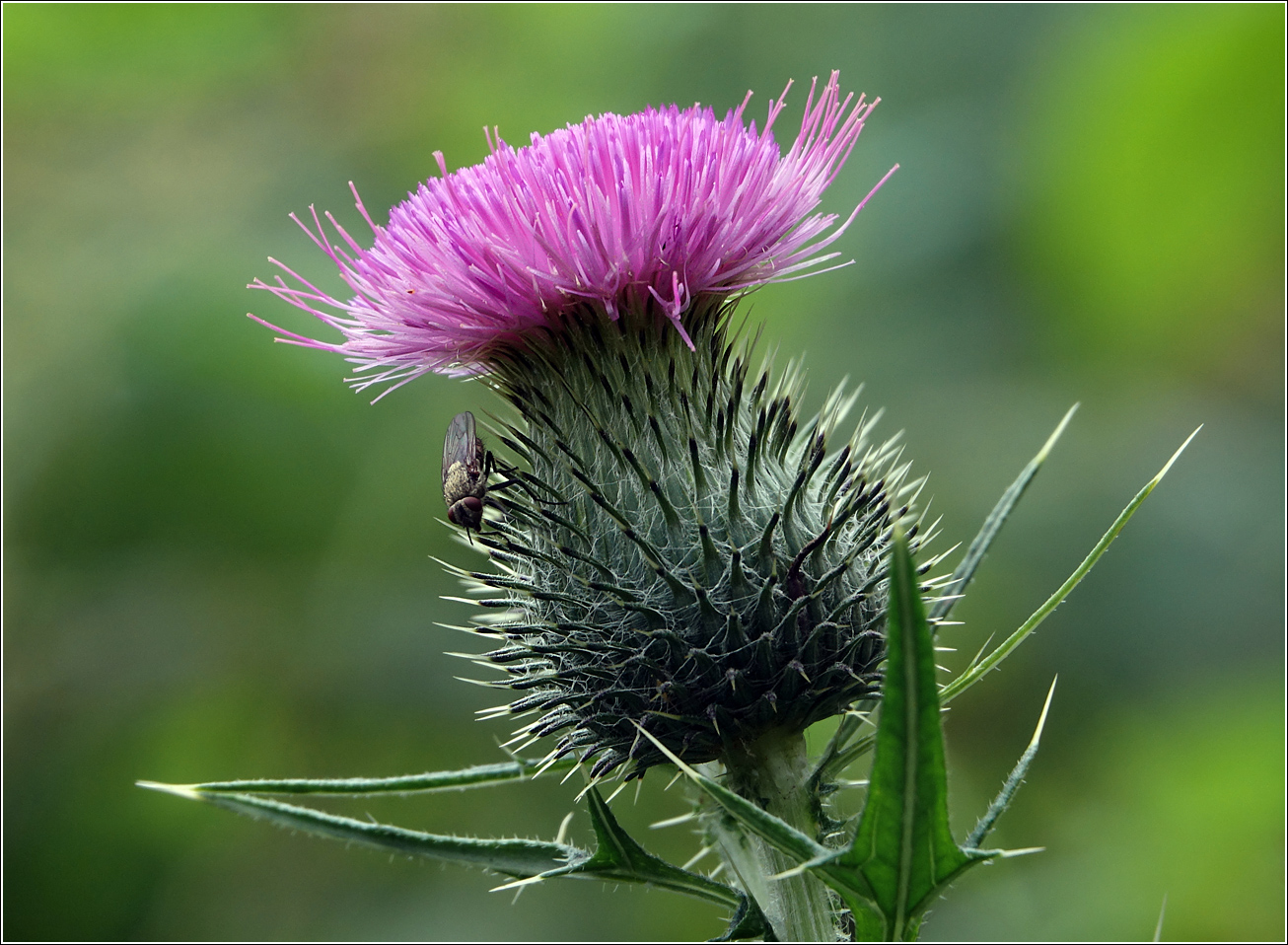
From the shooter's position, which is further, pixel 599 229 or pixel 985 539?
pixel 985 539

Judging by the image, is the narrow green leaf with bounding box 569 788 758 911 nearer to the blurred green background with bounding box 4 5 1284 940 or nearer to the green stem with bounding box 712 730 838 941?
the green stem with bounding box 712 730 838 941

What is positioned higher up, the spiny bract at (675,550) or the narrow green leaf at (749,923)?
the spiny bract at (675,550)

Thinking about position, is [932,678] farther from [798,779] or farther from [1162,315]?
[1162,315]

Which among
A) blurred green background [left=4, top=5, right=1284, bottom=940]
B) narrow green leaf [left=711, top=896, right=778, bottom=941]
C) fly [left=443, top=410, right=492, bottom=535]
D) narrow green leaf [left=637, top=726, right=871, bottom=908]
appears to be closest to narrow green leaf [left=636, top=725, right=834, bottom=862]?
narrow green leaf [left=637, top=726, right=871, bottom=908]

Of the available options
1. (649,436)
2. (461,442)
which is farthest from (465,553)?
(649,436)

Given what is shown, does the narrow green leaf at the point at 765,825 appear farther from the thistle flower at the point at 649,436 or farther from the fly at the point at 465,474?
the fly at the point at 465,474

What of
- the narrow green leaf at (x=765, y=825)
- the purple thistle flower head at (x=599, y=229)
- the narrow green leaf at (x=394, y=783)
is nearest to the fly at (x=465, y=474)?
the purple thistle flower head at (x=599, y=229)

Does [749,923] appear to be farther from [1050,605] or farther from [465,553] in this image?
[465,553]
